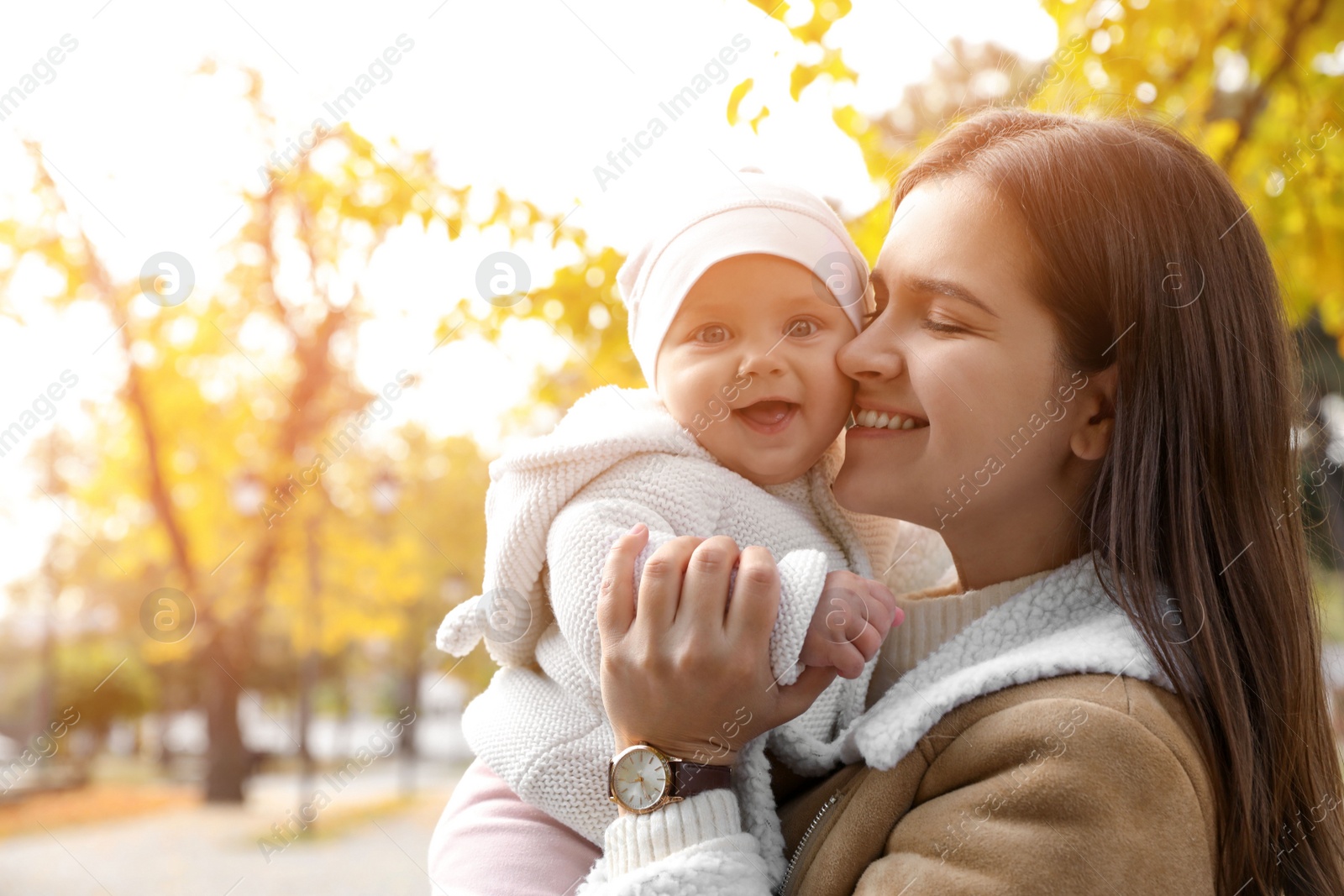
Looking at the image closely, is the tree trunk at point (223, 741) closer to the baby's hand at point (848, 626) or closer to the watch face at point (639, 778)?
the watch face at point (639, 778)

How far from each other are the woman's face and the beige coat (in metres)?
0.38

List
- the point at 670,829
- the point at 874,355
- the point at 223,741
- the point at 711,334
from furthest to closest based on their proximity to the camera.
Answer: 1. the point at 223,741
2. the point at 711,334
3. the point at 874,355
4. the point at 670,829

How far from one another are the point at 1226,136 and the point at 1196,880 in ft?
10.2

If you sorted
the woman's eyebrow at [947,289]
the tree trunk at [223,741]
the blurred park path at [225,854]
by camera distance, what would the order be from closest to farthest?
the woman's eyebrow at [947,289]
the blurred park path at [225,854]
the tree trunk at [223,741]

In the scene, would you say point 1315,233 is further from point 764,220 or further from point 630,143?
point 764,220

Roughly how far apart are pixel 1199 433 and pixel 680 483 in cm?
73

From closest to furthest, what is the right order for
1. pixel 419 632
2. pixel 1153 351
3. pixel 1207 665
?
pixel 1207 665, pixel 1153 351, pixel 419 632

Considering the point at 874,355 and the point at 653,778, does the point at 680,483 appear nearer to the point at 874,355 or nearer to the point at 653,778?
the point at 874,355

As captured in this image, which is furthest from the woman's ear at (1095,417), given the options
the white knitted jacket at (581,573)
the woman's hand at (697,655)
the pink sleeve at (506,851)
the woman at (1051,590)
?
the pink sleeve at (506,851)

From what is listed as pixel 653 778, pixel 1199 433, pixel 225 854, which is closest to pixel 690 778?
pixel 653 778

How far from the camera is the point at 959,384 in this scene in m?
1.56

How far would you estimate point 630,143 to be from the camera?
2.75 metres

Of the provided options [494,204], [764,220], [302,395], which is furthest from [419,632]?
[764,220]

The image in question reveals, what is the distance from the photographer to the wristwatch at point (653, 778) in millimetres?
1362
